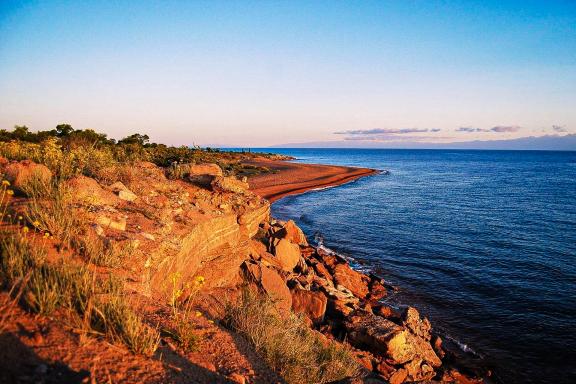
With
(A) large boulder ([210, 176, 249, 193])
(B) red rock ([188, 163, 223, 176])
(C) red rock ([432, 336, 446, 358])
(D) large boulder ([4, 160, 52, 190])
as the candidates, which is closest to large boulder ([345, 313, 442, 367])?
(C) red rock ([432, 336, 446, 358])

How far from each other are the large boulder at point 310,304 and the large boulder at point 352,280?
367 cm

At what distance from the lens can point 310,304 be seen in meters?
10.7

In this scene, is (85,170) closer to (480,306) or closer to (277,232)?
(277,232)

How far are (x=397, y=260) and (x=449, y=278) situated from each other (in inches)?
116

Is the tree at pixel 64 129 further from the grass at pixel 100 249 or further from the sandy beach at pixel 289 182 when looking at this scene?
the grass at pixel 100 249

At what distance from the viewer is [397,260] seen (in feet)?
60.6

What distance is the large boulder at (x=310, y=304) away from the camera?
1054 centimetres

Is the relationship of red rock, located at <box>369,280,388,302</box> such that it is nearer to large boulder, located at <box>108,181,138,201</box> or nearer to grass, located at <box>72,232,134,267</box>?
large boulder, located at <box>108,181,138,201</box>

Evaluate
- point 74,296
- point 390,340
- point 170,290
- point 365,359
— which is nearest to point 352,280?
point 390,340

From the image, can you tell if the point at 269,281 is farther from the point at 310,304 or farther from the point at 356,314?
the point at 356,314

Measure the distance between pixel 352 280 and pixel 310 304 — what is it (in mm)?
4689

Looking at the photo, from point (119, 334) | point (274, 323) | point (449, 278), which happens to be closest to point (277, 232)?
point (449, 278)

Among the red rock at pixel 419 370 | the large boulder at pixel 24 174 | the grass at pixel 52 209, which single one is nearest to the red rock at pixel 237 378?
the grass at pixel 52 209

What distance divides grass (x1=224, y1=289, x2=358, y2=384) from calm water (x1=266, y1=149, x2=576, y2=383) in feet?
21.5
